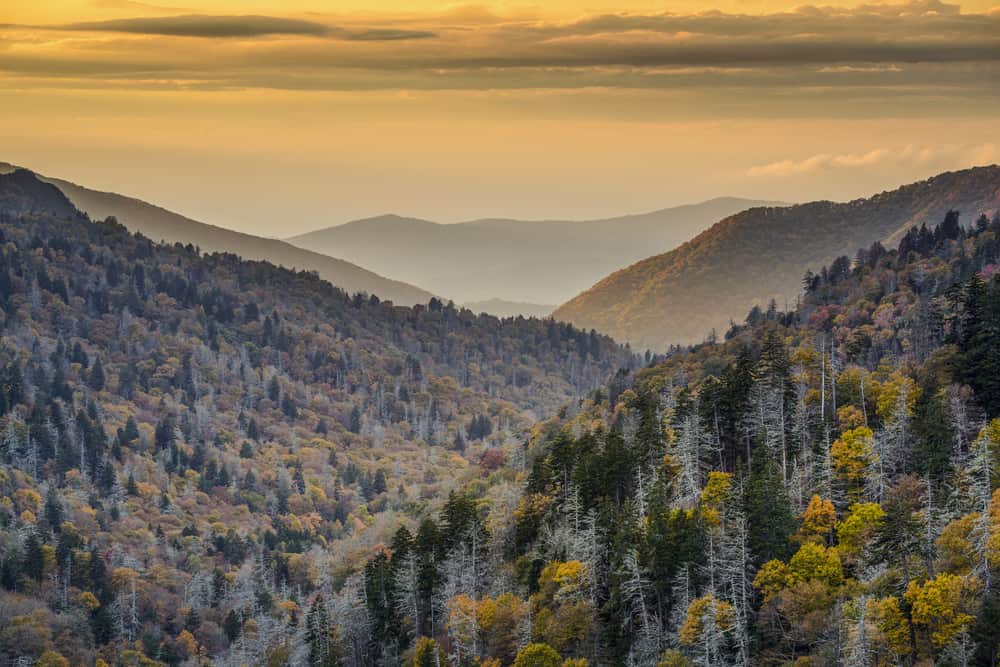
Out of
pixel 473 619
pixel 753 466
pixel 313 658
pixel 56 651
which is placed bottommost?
pixel 56 651

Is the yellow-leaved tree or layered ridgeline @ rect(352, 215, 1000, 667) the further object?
the yellow-leaved tree

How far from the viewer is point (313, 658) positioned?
139375 millimetres

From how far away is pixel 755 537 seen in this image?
10700 centimetres

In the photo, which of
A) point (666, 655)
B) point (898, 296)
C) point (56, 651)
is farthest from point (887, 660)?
point (56, 651)

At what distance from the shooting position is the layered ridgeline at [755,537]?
9519 centimetres

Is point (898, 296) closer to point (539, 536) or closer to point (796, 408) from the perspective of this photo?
point (796, 408)

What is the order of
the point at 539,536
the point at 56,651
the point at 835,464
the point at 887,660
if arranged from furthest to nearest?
the point at 56,651
the point at 539,536
the point at 835,464
the point at 887,660

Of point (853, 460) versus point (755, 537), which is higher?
point (853, 460)

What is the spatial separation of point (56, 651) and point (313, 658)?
58.3m

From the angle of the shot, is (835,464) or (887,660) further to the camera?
(835,464)

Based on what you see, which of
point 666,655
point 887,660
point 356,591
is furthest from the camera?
point 356,591

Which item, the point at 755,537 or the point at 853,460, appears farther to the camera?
the point at 853,460

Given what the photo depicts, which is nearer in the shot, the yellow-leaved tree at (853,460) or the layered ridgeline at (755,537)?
the layered ridgeline at (755,537)

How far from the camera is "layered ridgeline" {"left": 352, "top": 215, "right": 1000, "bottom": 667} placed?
95.2 metres
